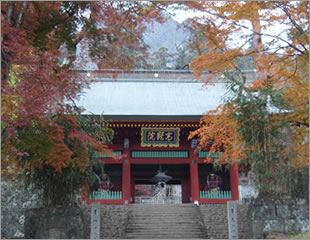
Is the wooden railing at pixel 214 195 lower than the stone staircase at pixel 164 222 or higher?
higher

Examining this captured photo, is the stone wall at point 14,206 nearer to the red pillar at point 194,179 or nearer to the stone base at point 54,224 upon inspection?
the stone base at point 54,224

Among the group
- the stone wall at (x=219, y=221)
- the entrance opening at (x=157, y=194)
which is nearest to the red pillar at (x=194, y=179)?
the stone wall at (x=219, y=221)

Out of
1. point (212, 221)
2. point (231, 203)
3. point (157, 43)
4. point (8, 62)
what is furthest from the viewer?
point (157, 43)

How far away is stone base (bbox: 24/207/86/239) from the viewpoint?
6.28 metres

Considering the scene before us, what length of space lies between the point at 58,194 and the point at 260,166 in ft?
12.9

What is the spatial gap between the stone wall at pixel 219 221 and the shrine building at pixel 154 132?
3.97ft

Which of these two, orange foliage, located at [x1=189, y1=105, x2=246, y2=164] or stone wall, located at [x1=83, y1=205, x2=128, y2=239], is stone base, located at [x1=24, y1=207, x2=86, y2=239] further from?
orange foliage, located at [x1=189, y1=105, x2=246, y2=164]

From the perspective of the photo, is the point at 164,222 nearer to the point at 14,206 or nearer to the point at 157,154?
the point at 157,154

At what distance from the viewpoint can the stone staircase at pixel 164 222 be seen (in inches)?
346

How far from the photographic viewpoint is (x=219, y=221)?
31.0ft

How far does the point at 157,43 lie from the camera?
41.6m

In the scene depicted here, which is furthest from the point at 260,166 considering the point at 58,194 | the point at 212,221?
the point at 58,194

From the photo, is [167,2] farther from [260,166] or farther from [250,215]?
[250,215]

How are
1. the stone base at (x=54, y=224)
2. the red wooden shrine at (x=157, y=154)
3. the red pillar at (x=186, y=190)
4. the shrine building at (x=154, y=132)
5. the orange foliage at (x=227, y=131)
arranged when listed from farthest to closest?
the red pillar at (x=186, y=190), the red wooden shrine at (x=157, y=154), the shrine building at (x=154, y=132), the orange foliage at (x=227, y=131), the stone base at (x=54, y=224)
